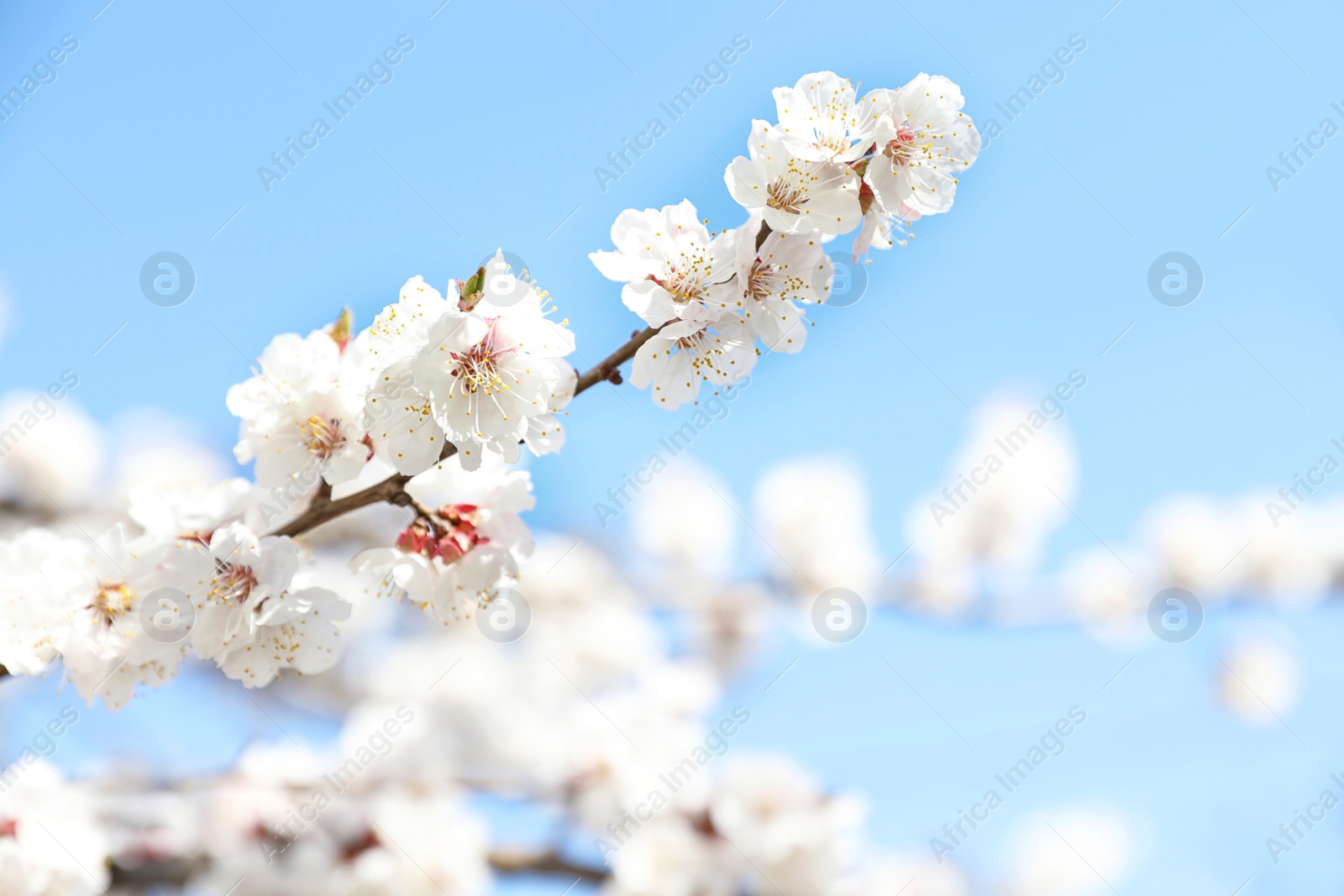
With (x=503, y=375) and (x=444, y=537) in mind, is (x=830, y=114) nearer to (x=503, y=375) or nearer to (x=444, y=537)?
(x=503, y=375)

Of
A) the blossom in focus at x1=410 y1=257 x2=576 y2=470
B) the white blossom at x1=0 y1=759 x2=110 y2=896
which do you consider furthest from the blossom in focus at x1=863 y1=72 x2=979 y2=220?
the white blossom at x1=0 y1=759 x2=110 y2=896

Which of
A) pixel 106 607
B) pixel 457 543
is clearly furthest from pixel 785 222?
pixel 106 607

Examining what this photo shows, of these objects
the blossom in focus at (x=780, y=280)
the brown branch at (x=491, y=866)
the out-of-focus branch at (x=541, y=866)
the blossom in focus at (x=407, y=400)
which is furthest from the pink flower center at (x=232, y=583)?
the out-of-focus branch at (x=541, y=866)

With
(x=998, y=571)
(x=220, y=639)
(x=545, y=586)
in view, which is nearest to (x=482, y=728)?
(x=545, y=586)

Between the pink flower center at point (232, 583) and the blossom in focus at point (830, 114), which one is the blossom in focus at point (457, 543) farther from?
the blossom in focus at point (830, 114)

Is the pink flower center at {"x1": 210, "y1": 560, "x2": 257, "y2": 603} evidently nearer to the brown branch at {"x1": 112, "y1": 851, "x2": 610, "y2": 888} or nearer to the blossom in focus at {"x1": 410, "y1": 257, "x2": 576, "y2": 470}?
the blossom in focus at {"x1": 410, "y1": 257, "x2": 576, "y2": 470}

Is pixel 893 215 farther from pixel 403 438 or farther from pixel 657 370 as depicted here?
pixel 403 438
